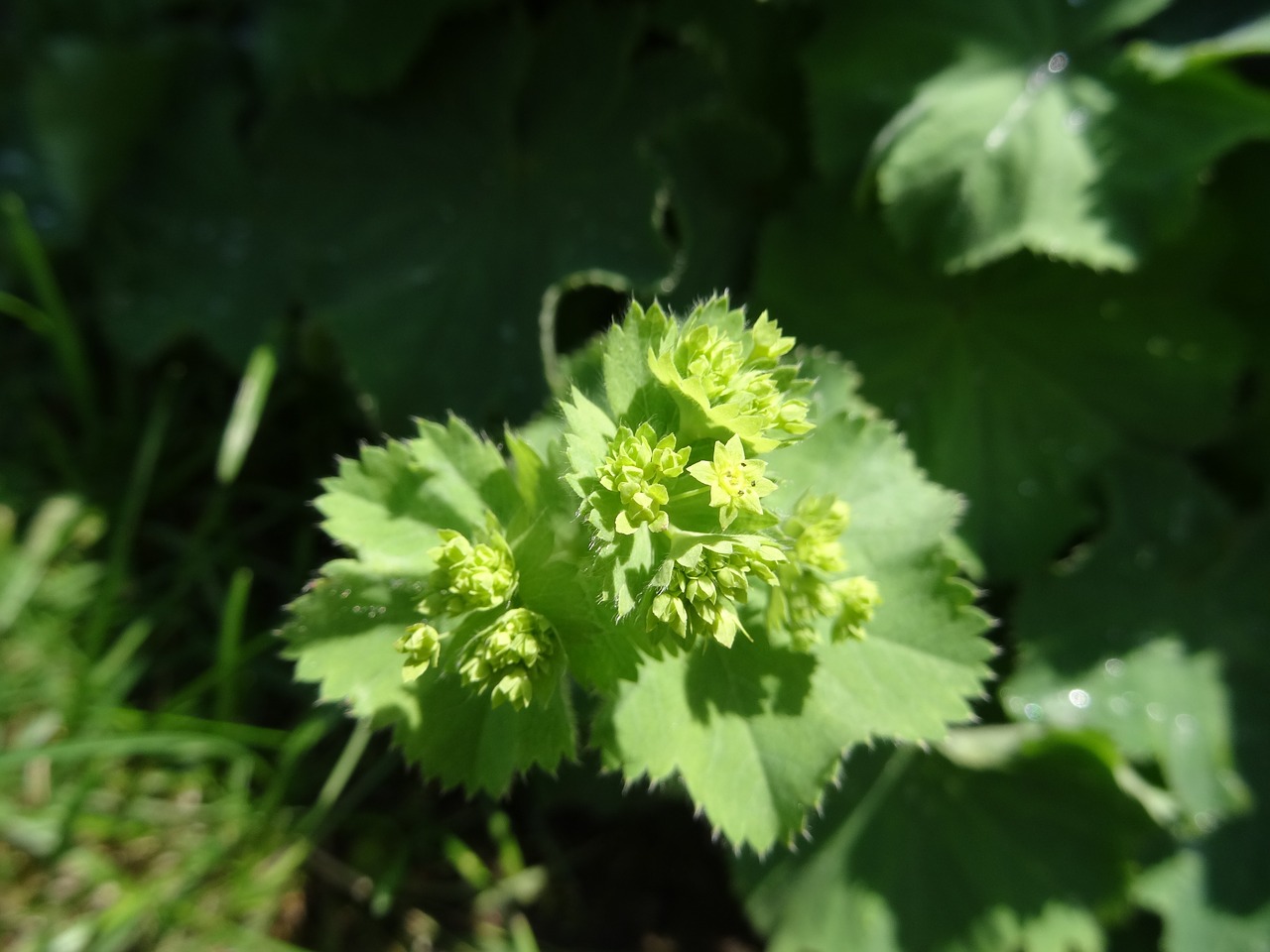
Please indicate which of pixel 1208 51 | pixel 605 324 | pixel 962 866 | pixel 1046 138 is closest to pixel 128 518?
pixel 605 324

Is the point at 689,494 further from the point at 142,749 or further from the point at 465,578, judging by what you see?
the point at 142,749

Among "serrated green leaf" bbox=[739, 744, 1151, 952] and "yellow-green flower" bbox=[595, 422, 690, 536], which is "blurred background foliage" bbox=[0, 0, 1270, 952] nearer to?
"serrated green leaf" bbox=[739, 744, 1151, 952]

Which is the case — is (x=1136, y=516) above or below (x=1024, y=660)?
above

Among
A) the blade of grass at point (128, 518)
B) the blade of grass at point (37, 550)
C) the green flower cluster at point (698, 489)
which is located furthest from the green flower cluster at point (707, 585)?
the blade of grass at point (37, 550)

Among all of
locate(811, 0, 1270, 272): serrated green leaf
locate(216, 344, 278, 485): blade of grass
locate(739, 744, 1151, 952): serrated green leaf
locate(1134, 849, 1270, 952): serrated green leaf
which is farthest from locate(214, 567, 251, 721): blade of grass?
locate(1134, 849, 1270, 952): serrated green leaf

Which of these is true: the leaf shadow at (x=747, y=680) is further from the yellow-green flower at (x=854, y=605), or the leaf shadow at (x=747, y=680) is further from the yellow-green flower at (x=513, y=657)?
the yellow-green flower at (x=513, y=657)

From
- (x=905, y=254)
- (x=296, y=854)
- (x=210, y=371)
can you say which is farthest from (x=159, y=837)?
(x=905, y=254)

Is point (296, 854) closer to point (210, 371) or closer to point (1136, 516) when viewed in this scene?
point (210, 371)
